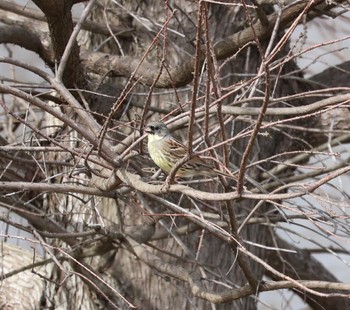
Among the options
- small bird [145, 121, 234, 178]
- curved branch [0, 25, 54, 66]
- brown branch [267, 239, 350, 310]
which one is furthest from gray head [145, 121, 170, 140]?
brown branch [267, 239, 350, 310]

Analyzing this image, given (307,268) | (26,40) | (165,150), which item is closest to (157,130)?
(165,150)

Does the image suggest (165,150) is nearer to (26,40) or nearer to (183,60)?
(183,60)

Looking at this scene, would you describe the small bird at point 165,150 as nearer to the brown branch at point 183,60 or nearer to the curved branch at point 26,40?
the brown branch at point 183,60

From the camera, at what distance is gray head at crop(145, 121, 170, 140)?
4.14 metres

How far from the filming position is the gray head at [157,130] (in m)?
4.14

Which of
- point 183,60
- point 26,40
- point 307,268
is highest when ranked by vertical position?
point 26,40

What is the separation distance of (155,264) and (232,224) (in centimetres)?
179

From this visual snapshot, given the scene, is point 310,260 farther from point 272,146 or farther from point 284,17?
point 284,17

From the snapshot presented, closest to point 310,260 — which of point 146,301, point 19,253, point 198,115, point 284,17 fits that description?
point 146,301

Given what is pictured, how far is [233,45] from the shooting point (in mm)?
4914

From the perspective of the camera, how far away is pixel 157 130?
4203 millimetres

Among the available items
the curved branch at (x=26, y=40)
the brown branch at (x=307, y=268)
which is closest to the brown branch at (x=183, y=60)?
the curved branch at (x=26, y=40)

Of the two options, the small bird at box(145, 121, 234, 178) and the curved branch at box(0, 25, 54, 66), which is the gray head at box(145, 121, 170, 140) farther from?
the curved branch at box(0, 25, 54, 66)

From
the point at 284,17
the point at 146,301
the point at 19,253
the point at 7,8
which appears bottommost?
the point at 146,301
